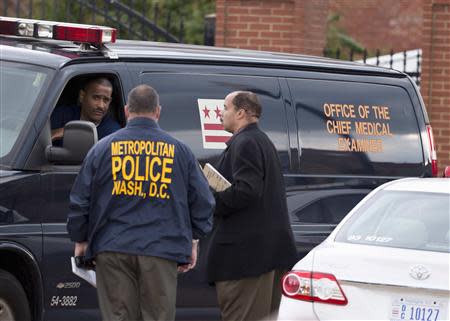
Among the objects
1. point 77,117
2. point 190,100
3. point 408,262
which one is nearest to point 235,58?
point 190,100

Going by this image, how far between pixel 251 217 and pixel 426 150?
7.06 feet

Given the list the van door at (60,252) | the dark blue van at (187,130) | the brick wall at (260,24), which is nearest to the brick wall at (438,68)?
the brick wall at (260,24)

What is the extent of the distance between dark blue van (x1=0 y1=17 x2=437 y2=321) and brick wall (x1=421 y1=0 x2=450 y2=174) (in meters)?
5.11

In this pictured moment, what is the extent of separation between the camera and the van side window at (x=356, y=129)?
855 centimetres

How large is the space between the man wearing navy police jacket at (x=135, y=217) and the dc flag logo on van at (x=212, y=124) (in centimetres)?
131

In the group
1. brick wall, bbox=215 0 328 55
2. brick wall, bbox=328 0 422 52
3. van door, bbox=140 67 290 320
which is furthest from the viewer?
brick wall, bbox=328 0 422 52

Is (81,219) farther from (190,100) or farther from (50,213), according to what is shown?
(190,100)

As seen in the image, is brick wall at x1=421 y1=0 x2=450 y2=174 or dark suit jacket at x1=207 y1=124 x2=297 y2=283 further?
brick wall at x1=421 y1=0 x2=450 y2=174

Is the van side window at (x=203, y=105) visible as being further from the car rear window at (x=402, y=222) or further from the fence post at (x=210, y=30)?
the fence post at (x=210, y=30)

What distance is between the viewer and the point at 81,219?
6.58 metres

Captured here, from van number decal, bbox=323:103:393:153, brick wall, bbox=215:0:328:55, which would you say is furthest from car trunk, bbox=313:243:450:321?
brick wall, bbox=215:0:328:55

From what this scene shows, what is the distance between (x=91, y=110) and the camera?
767 cm

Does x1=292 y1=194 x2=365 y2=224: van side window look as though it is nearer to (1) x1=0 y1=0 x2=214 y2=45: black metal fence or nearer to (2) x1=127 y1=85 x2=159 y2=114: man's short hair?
(2) x1=127 y1=85 x2=159 y2=114: man's short hair

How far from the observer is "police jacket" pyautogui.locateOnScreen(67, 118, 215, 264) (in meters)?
6.57
